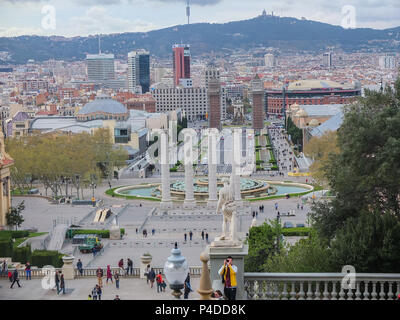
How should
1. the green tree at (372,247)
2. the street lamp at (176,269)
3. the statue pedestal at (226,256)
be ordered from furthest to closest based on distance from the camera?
the green tree at (372,247), the statue pedestal at (226,256), the street lamp at (176,269)

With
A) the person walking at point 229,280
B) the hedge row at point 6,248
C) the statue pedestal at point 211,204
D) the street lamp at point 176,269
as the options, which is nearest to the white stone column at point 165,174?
the statue pedestal at point 211,204

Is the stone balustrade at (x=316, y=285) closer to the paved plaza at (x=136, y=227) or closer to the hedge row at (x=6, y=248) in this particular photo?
the paved plaza at (x=136, y=227)

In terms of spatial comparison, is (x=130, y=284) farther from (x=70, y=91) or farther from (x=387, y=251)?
(x=70, y=91)

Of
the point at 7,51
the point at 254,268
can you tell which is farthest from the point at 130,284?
the point at 7,51

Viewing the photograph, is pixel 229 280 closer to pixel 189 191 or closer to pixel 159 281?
pixel 159 281

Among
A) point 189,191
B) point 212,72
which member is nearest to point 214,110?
point 212,72

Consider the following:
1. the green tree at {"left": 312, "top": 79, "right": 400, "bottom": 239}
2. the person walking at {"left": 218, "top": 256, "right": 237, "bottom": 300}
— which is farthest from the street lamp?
the green tree at {"left": 312, "top": 79, "right": 400, "bottom": 239}

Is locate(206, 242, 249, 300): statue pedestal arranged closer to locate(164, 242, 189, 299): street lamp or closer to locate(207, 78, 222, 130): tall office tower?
locate(164, 242, 189, 299): street lamp

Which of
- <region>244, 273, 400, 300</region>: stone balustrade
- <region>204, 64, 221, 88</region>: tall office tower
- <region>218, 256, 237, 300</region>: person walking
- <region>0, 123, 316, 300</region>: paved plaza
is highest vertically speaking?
<region>204, 64, 221, 88</region>: tall office tower
